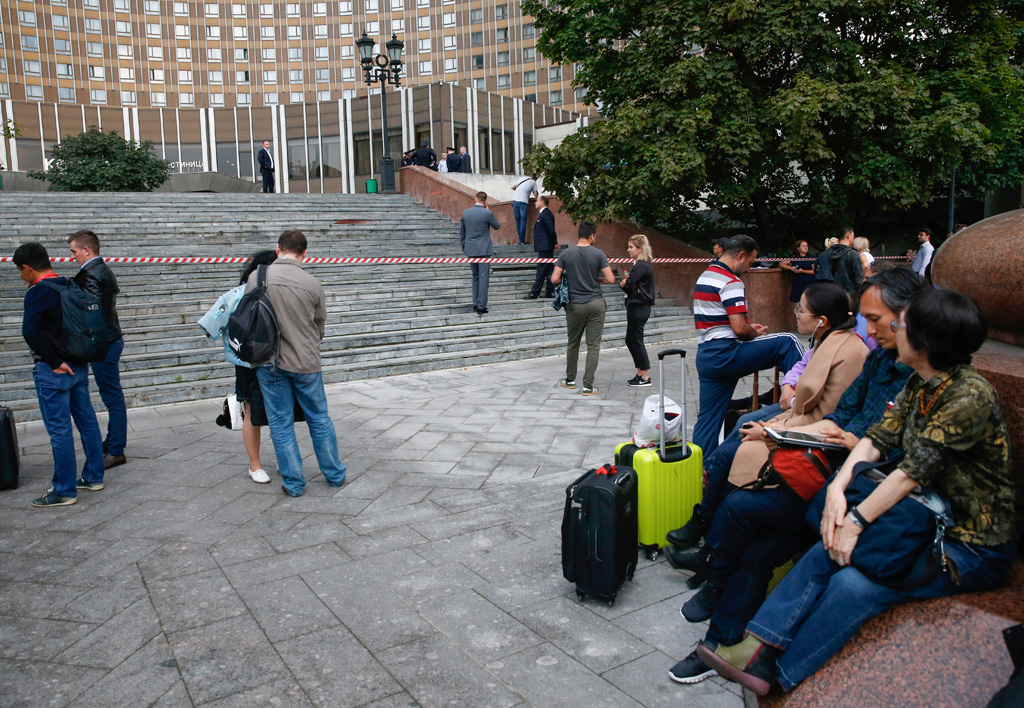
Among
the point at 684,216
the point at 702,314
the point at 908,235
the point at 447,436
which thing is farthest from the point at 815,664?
the point at 908,235

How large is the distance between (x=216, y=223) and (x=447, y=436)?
1085cm

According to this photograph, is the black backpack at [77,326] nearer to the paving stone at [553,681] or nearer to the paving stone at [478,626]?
the paving stone at [478,626]

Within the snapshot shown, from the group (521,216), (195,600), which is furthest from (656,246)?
(195,600)

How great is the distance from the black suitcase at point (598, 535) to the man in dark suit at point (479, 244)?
859 cm

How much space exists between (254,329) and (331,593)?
200 centimetres

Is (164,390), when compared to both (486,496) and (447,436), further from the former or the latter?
(486,496)

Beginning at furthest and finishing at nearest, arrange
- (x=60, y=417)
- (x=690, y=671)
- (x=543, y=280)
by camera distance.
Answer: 1. (x=543, y=280)
2. (x=60, y=417)
3. (x=690, y=671)

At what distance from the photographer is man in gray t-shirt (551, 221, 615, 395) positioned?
834cm

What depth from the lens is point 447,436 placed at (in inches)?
266

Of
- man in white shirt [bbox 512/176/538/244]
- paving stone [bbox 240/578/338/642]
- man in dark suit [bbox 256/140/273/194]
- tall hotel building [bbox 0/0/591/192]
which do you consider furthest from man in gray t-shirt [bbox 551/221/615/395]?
tall hotel building [bbox 0/0/591/192]

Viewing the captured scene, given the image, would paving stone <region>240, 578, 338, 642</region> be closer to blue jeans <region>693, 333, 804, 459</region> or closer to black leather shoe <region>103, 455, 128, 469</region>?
blue jeans <region>693, 333, 804, 459</region>

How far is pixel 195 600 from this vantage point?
370 centimetres

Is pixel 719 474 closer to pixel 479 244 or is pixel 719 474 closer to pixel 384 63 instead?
pixel 479 244

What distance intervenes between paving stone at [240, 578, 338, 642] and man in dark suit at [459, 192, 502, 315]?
852 cm
